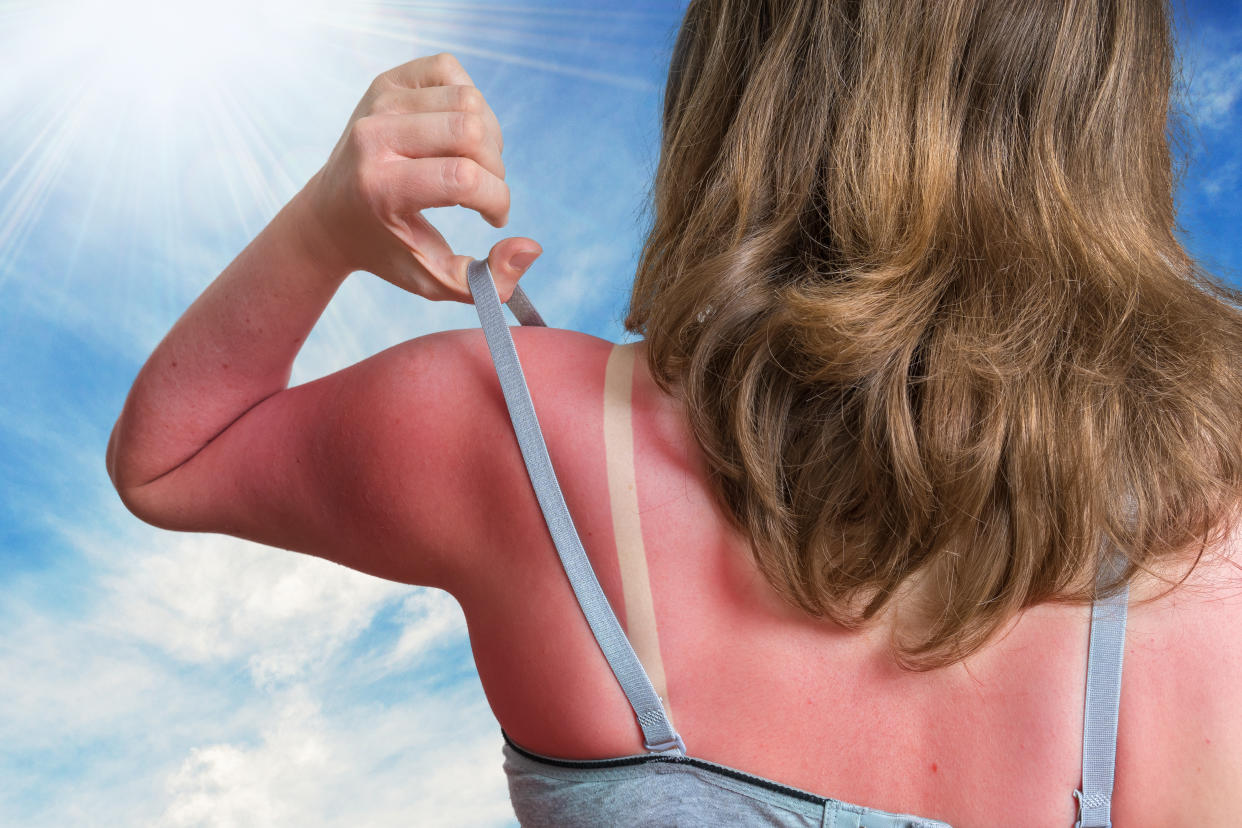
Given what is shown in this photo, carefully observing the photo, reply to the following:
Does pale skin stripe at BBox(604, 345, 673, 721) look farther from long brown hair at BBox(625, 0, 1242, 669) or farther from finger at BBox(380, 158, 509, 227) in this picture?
finger at BBox(380, 158, 509, 227)

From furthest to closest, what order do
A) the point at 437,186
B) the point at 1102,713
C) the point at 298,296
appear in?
the point at 298,296, the point at 437,186, the point at 1102,713

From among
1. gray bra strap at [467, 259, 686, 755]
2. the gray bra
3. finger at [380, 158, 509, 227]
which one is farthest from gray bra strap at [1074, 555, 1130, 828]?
finger at [380, 158, 509, 227]

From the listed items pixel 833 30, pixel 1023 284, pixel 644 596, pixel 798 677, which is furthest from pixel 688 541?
pixel 833 30

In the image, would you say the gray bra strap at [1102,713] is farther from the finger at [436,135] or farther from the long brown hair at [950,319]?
the finger at [436,135]

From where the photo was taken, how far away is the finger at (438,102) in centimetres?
106

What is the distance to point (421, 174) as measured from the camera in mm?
1036

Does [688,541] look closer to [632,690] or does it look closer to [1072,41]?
[632,690]

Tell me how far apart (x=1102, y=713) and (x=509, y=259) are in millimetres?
763

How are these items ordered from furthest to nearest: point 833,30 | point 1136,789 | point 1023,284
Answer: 1. point 833,30
2. point 1023,284
3. point 1136,789

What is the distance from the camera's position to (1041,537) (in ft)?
3.12

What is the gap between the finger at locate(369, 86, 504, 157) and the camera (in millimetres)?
1058

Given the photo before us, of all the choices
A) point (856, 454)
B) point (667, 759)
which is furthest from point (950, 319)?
point (667, 759)

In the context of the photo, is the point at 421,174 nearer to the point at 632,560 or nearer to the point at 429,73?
the point at 429,73

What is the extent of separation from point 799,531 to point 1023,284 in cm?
37
